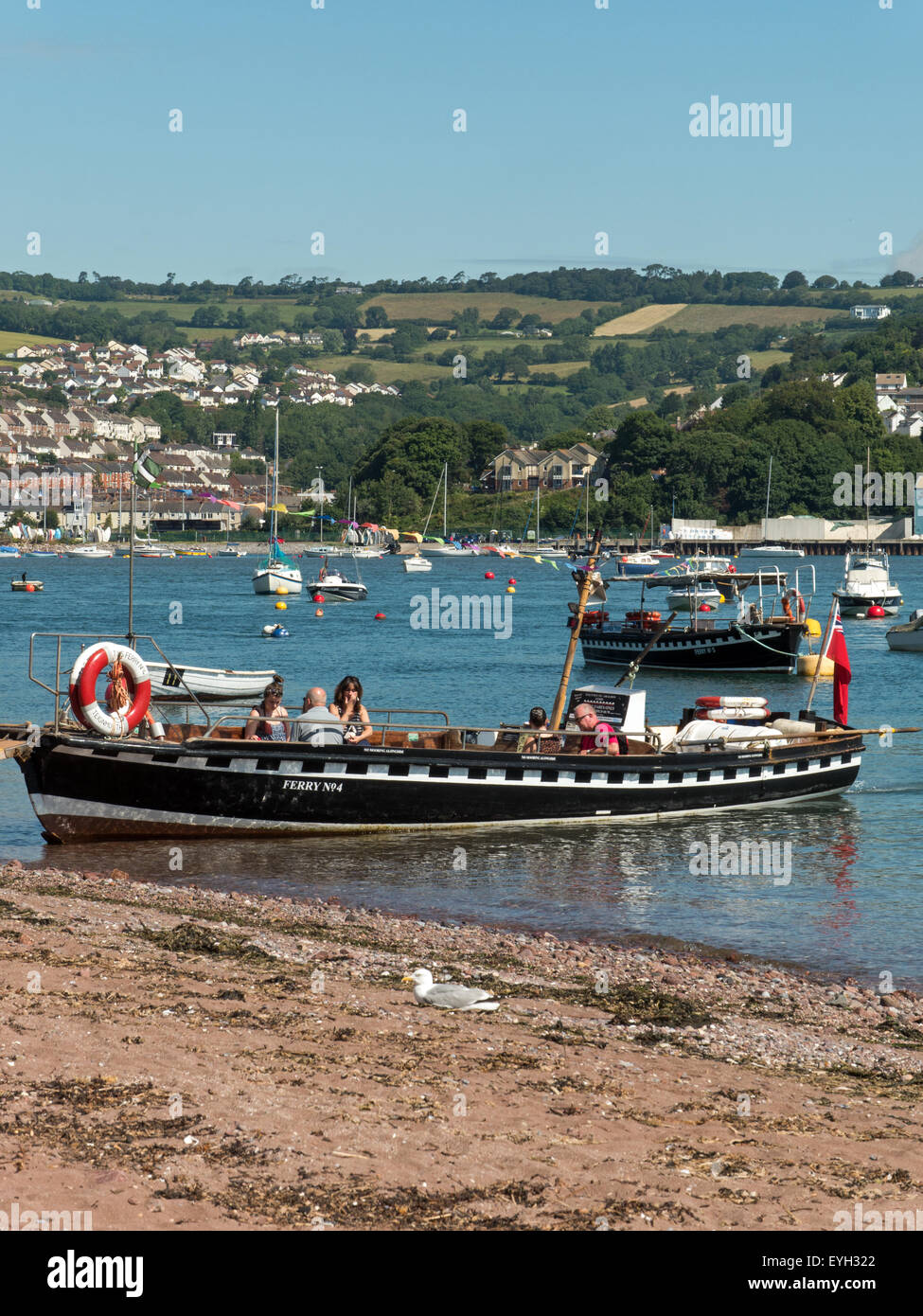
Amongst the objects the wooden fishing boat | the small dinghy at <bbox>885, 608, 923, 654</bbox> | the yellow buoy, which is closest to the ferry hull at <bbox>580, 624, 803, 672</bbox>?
the wooden fishing boat

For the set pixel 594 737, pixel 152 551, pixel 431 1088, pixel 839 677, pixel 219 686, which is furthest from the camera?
pixel 152 551

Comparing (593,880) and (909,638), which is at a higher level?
(909,638)

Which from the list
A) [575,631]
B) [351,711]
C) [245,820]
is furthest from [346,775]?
[575,631]

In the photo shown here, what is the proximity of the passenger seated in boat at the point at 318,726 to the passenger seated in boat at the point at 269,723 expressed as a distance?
0.77ft

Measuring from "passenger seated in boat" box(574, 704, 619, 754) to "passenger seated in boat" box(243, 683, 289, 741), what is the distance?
4.93 metres

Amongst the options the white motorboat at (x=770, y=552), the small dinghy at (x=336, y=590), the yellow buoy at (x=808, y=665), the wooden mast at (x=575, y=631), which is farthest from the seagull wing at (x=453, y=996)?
the white motorboat at (x=770, y=552)

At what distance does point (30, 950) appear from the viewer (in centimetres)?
1406

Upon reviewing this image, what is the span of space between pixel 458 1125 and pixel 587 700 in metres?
16.8

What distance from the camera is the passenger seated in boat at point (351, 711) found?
23594mm

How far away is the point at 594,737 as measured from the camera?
24.8 meters

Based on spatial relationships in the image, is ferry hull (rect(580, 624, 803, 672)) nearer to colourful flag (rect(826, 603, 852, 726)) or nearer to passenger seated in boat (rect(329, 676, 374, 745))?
colourful flag (rect(826, 603, 852, 726))

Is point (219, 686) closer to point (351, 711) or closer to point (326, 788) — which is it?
point (351, 711)

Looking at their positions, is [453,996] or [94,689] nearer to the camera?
[453,996]

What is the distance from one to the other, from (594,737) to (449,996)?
12031 millimetres
